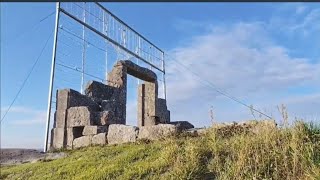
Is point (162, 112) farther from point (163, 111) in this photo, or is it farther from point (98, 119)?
point (98, 119)

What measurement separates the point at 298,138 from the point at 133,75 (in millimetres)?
14493

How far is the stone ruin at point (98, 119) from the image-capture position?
10.6 meters

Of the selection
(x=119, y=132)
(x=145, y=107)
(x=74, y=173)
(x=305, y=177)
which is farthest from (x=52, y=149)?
(x=145, y=107)

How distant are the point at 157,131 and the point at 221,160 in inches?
140

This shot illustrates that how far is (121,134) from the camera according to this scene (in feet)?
35.5

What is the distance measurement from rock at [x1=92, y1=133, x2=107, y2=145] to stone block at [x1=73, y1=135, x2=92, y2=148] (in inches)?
5.3

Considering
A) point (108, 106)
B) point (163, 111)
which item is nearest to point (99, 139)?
point (108, 106)

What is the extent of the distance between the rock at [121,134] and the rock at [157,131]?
0.32 m

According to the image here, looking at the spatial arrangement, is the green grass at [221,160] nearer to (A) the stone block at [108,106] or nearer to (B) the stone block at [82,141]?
(B) the stone block at [82,141]

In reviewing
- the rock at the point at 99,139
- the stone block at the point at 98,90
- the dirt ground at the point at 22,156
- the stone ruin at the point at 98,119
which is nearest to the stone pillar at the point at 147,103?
the stone ruin at the point at 98,119

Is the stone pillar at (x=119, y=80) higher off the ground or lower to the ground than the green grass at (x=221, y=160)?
higher

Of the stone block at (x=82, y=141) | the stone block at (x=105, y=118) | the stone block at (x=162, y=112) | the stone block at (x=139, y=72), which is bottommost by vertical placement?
the stone block at (x=82, y=141)

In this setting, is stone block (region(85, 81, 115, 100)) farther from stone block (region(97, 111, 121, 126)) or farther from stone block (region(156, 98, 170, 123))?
stone block (region(156, 98, 170, 123))

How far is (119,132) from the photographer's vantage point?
10.9 m
